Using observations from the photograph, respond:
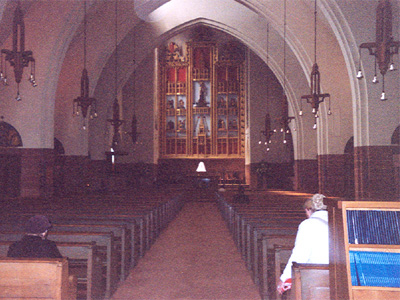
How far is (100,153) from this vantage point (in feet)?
52.7

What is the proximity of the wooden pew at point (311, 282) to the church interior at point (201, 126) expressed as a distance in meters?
0.03

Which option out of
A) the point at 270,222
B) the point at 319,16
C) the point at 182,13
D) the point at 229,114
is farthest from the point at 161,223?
the point at 229,114

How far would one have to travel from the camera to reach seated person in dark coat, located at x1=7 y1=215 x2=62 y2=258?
266 centimetres

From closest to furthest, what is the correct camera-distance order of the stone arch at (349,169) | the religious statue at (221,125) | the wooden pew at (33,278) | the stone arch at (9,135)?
the wooden pew at (33,278) < the stone arch at (9,135) < the stone arch at (349,169) < the religious statue at (221,125)

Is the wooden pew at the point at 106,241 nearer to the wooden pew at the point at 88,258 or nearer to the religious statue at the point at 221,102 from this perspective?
the wooden pew at the point at 88,258

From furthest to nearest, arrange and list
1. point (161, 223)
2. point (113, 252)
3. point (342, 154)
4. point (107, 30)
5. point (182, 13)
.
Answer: point (182, 13) → point (107, 30) → point (342, 154) → point (161, 223) → point (113, 252)

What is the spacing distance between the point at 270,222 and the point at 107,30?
449 inches

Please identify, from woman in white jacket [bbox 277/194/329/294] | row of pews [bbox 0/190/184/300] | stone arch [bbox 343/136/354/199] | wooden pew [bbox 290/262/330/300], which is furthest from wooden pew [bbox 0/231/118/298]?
stone arch [bbox 343/136/354/199]

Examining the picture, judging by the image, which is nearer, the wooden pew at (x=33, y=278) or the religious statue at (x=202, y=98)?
the wooden pew at (x=33, y=278)

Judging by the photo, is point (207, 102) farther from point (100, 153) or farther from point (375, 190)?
point (375, 190)

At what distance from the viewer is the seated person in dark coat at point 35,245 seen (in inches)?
105

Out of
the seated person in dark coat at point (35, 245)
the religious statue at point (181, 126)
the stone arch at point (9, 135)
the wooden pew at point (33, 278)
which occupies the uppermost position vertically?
the religious statue at point (181, 126)

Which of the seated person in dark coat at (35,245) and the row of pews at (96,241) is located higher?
the seated person in dark coat at (35,245)

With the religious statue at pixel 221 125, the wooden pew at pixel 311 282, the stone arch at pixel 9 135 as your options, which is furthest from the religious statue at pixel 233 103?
the wooden pew at pixel 311 282
